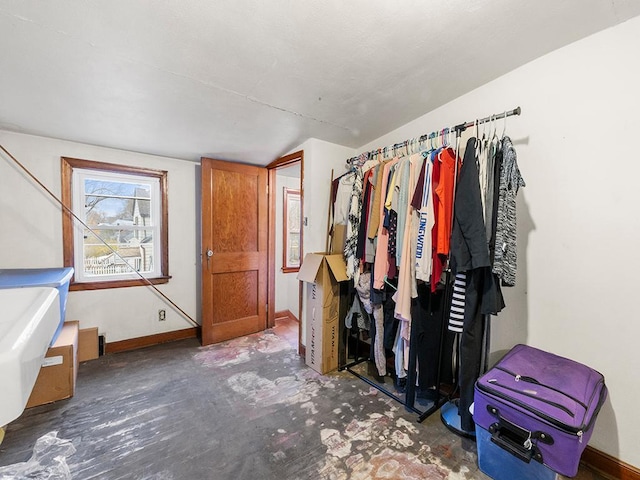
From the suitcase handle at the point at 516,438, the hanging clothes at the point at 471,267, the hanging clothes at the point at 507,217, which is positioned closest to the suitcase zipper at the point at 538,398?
the suitcase handle at the point at 516,438

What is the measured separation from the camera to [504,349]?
172 cm

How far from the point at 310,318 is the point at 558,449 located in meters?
1.76

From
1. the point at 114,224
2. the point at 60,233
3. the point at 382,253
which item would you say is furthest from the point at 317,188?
the point at 60,233

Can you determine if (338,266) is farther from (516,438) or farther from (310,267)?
(516,438)

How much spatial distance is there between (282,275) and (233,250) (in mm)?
1028

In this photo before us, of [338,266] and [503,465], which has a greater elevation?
[338,266]

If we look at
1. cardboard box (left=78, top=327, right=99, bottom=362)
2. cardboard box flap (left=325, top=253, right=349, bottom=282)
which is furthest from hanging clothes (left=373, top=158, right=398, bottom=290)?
cardboard box (left=78, top=327, right=99, bottom=362)

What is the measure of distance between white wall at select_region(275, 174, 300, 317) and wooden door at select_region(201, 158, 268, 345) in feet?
1.74

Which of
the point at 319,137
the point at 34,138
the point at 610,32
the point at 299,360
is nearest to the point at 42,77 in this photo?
the point at 34,138

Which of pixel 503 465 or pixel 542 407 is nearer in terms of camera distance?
pixel 542 407

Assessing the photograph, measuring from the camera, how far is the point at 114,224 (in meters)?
2.82

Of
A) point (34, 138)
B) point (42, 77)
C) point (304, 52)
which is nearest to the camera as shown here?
point (304, 52)

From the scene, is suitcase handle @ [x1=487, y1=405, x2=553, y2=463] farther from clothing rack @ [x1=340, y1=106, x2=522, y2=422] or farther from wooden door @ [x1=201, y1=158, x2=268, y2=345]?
wooden door @ [x1=201, y1=158, x2=268, y2=345]

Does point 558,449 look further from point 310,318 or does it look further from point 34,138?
point 34,138
